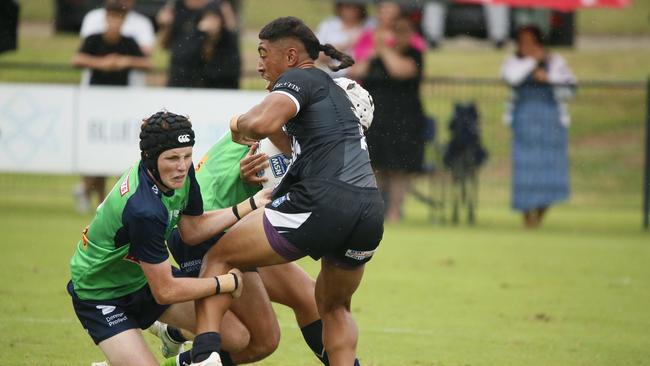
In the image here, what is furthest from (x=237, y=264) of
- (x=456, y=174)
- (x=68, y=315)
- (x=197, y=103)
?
(x=456, y=174)

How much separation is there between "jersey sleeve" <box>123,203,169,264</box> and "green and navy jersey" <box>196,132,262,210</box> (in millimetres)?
873

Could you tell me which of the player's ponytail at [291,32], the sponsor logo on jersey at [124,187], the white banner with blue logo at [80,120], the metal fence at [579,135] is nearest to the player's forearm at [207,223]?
the sponsor logo on jersey at [124,187]

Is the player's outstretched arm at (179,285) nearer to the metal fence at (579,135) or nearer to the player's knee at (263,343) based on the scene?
the player's knee at (263,343)

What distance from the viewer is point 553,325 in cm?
910

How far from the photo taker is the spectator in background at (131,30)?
14.8m

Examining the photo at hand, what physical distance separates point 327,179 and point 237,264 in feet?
2.18

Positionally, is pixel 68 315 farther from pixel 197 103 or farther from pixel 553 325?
pixel 197 103

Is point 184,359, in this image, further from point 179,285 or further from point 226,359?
point 179,285

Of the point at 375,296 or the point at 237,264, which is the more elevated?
the point at 237,264

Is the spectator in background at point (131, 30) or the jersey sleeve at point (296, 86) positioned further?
the spectator in background at point (131, 30)

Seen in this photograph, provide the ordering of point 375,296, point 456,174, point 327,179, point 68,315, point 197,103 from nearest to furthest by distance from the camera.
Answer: point 327,179 → point 68,315 → point 375,296 → point 197,103 → point 456,174

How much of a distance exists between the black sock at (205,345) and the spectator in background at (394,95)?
8865mm

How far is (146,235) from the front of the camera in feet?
19.2

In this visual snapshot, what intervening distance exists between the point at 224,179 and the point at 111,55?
8.33 metres
